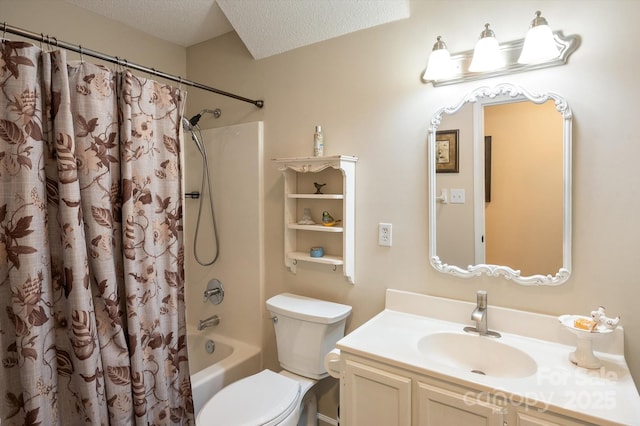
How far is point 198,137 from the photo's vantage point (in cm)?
260

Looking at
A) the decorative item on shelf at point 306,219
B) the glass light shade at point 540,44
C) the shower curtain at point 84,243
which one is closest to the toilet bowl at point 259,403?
the shower curtain at point 84,243

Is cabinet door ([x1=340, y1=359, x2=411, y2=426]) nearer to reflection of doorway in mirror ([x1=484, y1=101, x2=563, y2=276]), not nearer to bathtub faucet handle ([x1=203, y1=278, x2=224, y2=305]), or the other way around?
reflection of doorway in mirror ([x1=484, y1=101, x2=563, y2=276])

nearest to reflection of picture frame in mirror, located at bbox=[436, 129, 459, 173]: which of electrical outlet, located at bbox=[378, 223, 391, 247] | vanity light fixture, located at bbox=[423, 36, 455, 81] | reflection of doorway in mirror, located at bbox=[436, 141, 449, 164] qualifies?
reflection of doorway in mirror, located at bbox=[436, 141, 449, 164]

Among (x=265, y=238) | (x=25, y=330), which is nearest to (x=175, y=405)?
(x=25, y=330)

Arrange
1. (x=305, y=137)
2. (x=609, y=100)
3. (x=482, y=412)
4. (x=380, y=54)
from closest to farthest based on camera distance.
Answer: (x=482, y=412)
(x=609, y=100)
(x=380, y=54)
(x=305, y=137)

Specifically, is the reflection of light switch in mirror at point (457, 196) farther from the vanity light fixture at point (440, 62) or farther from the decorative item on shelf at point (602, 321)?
the decorative item on shelf at point (602, 321)

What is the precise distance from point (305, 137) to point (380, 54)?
2.00 ft

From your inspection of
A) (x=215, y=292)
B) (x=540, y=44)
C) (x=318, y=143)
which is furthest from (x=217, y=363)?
(x=540, y=44)

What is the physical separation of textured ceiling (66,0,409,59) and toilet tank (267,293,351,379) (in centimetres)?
150

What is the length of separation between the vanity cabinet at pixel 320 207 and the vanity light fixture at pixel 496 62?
0.59 m

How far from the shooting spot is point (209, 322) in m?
2.51

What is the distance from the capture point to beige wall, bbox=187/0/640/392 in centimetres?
141

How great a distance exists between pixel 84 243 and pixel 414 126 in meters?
1.50

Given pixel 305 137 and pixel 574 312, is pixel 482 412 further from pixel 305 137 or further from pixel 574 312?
Result: pixel 305 137
